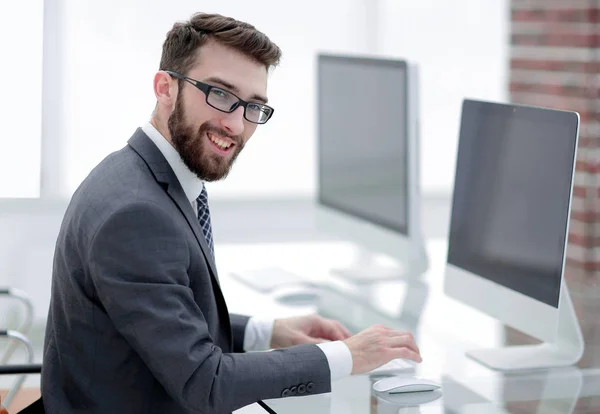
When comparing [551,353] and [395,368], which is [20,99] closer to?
[395,368]

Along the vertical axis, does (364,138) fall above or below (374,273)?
above

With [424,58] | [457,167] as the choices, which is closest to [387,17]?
[424,58]

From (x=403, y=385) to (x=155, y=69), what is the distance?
3.26m

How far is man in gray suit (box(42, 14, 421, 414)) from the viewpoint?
152cm

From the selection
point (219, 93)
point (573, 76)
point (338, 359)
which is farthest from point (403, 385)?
point (573, 76)

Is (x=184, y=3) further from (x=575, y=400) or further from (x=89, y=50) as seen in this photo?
(x=575, y=400)

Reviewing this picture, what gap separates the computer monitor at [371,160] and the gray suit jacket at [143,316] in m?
1.05

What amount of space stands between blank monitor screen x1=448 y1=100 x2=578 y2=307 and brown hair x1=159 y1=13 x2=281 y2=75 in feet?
2.14

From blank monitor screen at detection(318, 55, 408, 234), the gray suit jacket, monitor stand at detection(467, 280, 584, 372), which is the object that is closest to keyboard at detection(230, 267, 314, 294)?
blank monitor screen at detection(318, 55, 408, 234)

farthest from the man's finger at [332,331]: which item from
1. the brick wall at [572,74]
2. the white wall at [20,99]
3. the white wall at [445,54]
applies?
the white wall at [445,54]

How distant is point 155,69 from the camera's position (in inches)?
188

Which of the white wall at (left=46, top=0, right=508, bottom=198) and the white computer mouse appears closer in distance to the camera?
the white computer mouse

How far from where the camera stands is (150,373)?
162 centimetres

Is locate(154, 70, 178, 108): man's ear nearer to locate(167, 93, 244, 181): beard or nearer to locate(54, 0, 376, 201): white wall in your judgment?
locate(167, 93, 244, 181): beard
